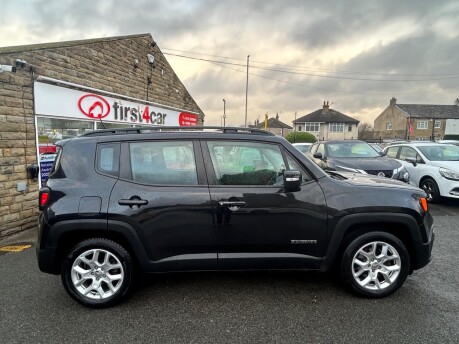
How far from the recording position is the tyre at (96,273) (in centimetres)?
282

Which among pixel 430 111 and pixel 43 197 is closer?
pixel 43 197

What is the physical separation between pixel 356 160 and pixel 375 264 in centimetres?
492

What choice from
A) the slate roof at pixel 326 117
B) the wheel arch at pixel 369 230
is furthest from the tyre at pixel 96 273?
the slate roof at pixel 326 117

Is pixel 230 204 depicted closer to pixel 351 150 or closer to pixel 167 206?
pixel 167 206

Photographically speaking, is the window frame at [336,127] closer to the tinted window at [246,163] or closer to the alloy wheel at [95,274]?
the tinted window at [246,163]

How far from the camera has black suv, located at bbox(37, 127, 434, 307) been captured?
2.81 meters

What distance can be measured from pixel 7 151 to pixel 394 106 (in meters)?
55.8

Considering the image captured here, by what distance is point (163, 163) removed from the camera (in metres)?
2.95

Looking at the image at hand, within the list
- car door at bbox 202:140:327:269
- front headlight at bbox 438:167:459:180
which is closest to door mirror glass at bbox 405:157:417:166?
front headlight at bbox 438:167:459:180

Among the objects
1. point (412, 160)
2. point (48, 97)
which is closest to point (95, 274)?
point (48, 97)

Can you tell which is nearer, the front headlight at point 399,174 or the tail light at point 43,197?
the tail light at point 43,197

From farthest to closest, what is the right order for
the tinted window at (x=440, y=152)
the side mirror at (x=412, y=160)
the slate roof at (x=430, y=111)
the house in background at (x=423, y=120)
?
the slate roof at (x=430, y=111) → the house in background at (x=423, y=120) → the side mirror at (x=412, y=160) → the tinted window at (x=440, y=152)

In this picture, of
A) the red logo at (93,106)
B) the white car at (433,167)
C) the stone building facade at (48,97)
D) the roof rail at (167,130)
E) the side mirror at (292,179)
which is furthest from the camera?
the white car at (433,167)

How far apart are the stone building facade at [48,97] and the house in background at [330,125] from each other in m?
49.5
